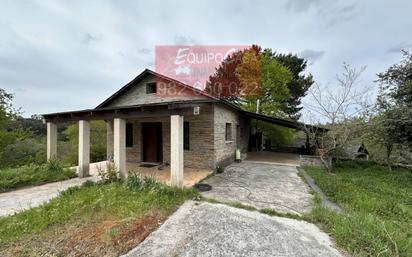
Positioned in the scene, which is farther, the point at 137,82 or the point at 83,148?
the point at 137,82

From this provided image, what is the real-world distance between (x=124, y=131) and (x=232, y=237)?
4897mm

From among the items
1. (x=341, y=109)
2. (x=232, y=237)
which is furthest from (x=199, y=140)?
(x=341, y=109)

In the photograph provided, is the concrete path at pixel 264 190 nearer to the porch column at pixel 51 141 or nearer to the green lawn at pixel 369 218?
the green lawn at pixel 369 218

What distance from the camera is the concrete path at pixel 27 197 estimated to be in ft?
15.4

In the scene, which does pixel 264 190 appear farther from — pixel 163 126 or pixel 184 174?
pixel 163 126

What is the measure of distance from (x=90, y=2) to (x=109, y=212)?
783 centimetres

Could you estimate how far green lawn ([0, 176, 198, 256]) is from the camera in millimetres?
3096

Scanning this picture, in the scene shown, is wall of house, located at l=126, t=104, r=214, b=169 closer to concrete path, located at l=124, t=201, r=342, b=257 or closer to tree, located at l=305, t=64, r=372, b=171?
concrete path, located at l=124, t=201, r=342, b=257

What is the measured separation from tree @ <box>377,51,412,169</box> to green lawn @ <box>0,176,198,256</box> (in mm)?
9926

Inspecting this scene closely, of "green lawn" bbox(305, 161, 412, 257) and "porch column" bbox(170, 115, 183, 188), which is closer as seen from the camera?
"green lawn" bbox(305, 161, 412, 257)

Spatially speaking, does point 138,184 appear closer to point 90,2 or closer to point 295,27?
point 90,2

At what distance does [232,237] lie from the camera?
3.31 metres

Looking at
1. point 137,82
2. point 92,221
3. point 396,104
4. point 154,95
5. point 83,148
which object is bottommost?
point 92,221

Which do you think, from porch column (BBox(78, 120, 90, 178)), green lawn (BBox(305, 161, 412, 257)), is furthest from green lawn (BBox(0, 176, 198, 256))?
green lawn (BBox(305, 161, 412, 257))
